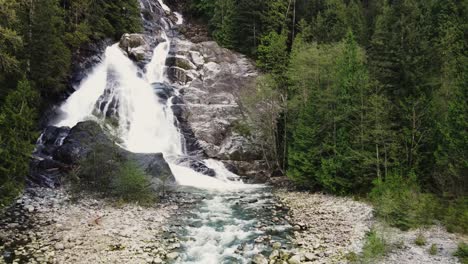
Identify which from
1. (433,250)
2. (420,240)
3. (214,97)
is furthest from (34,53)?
(433,250)

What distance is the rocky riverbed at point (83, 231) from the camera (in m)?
14.7

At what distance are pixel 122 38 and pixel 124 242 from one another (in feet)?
111

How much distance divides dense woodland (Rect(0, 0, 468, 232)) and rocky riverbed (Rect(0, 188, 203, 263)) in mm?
1985

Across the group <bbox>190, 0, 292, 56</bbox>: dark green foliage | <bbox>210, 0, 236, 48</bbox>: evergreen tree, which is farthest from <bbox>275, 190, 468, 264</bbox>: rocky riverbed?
<bbox>210, 0, 236, 48</bbox>: evergreen tree

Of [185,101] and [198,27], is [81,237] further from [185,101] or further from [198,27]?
[198,27]

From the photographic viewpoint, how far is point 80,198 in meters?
21.9

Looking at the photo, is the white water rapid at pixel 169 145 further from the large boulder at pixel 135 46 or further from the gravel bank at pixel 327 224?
the gravel bank at pixel 327 224

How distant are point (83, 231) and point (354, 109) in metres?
15.9

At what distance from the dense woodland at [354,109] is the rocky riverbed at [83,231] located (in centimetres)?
198

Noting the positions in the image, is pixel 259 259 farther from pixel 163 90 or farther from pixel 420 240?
pixel 163 90

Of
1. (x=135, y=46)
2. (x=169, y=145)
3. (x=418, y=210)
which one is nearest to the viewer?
(x=418, y=210)

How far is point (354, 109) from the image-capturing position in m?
22.2

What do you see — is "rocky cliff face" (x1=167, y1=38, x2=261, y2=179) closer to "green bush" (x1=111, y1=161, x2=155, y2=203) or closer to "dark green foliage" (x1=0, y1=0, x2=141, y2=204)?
"dark green foliage" (x1=0, y1=0, x2=141, y2=204)

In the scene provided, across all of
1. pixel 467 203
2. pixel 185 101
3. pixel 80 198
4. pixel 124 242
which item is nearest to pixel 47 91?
pixel 185 101
